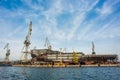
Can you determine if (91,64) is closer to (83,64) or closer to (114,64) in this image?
(83,64)

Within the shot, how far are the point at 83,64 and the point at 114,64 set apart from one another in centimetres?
2993

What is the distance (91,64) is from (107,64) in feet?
50.4

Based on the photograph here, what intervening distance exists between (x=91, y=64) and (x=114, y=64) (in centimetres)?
2218

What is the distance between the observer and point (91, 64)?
187375 millimetres

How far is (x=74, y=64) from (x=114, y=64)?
3892 centimetres

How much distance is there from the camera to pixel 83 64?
623 feet

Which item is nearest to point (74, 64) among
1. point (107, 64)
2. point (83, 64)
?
point (83, 64)

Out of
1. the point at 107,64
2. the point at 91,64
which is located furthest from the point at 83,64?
the point at 107,64

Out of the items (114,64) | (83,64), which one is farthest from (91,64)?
(114,64)

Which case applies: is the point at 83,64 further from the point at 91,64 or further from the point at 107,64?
the point at 107,64

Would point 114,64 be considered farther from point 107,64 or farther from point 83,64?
point 83,64

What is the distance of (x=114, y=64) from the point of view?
186 meters

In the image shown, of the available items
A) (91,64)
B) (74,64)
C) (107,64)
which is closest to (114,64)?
(107,64)
